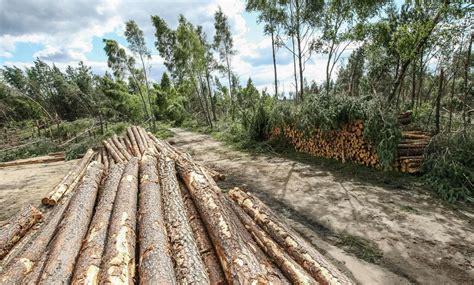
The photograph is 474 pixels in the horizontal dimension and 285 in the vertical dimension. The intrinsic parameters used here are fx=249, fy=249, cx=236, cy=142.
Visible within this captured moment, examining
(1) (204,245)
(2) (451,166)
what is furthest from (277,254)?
(2) (451,166)

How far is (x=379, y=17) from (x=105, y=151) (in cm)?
1163

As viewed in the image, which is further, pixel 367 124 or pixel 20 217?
pixel 367 124

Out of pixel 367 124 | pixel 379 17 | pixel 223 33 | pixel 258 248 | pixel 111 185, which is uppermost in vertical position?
pixel 223 33

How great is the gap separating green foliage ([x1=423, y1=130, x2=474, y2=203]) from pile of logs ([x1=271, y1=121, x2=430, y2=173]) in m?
0.30

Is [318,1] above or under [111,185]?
above

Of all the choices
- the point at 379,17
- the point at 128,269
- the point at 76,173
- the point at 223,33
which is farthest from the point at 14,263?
the point at 223,33

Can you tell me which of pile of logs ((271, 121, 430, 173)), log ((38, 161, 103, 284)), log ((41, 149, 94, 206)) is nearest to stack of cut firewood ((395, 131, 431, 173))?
pile of logs ((271, 121, 430, 173))

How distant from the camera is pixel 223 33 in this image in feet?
66.0

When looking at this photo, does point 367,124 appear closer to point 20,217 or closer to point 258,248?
point 258,248

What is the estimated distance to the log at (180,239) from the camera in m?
2.17

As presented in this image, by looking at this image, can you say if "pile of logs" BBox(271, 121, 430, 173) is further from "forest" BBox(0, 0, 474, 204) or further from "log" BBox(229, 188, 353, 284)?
"log" BBox(229, 188, 353, 284)

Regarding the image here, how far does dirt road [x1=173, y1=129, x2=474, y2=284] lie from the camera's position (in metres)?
3.00

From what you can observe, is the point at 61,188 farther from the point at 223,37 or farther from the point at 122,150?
the point at 223,37

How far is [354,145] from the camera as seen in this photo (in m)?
7.09
